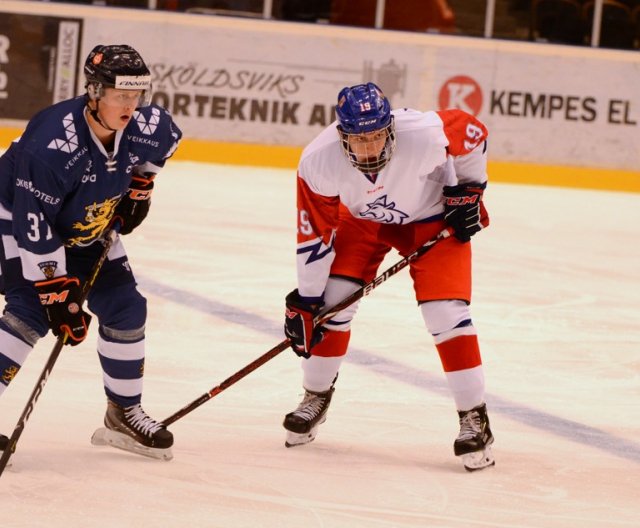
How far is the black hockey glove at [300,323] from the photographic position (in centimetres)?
321

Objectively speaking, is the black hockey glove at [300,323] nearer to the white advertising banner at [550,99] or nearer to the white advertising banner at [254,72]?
the white advertising banner at [254,72]

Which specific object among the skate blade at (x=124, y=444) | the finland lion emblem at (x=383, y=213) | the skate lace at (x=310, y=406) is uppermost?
the finland lion emblem at (x=383, y=213)

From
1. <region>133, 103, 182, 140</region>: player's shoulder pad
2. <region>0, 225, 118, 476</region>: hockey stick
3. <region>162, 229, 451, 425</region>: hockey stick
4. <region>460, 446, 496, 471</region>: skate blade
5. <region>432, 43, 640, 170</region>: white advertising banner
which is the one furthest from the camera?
<region>432, 43, 640, 170</region>: white advertising banner

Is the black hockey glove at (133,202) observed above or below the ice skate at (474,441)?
above

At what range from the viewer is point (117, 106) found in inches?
113

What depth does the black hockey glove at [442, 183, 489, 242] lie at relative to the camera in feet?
10.5

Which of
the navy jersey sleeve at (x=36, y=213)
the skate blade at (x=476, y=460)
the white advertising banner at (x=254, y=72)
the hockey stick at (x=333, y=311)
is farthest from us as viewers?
the white advertising banner at (x=254, y=72)

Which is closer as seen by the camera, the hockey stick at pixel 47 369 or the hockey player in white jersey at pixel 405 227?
the hockey stick at pixel 47 369

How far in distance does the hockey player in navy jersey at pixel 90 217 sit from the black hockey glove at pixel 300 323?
37cm

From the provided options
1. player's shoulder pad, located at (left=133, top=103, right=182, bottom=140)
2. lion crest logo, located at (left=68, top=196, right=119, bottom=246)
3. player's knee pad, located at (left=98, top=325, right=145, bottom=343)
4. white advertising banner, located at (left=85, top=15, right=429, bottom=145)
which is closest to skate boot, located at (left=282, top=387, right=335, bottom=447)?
player's knee pad, located at (left=98, top=325, right=145, bottom=343)

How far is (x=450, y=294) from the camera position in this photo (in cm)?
319

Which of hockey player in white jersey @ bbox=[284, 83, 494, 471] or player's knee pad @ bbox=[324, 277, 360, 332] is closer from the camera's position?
hockey player in white jersey @ bbox=[284, 83, 494, 471]

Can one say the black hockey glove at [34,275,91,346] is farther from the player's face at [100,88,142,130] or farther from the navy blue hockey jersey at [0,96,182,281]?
the player's face at [100,88,142,130]

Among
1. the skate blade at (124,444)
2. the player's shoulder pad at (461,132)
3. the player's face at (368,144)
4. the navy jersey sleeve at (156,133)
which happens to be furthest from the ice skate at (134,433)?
the player's shoulder pad at (461,132)
